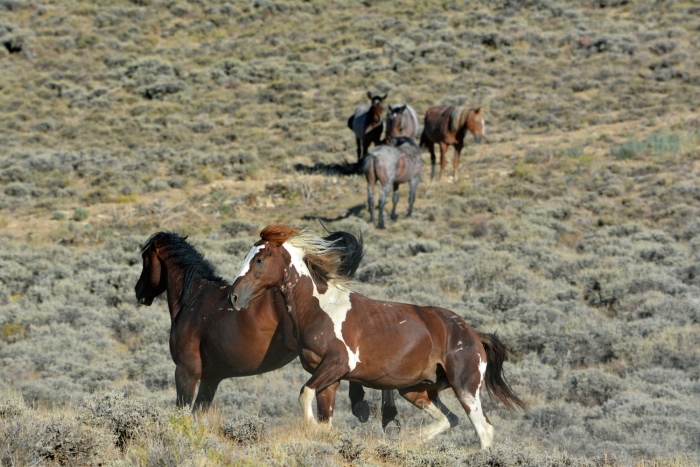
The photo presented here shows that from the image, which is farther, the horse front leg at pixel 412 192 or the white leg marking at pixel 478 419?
the horse front leg at pixel 412 192

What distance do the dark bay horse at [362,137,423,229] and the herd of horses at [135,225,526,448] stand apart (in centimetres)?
1155

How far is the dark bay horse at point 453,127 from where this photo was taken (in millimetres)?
22188

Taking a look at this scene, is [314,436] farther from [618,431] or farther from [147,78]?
[147,78]

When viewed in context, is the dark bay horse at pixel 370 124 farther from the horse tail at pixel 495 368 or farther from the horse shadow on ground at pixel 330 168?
the horse tail at pixel 495 368

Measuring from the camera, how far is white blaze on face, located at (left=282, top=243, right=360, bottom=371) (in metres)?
6.42

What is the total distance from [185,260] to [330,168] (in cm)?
1682

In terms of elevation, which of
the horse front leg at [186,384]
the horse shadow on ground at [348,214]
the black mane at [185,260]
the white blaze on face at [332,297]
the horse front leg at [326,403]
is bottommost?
the horse shadow on ground at [348,214]

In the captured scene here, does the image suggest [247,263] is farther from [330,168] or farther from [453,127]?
[330,168]

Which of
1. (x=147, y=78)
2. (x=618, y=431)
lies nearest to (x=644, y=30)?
(x=147, y=78)

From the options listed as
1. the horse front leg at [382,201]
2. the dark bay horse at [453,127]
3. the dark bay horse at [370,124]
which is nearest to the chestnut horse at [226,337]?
the horse front leg at [382,201]

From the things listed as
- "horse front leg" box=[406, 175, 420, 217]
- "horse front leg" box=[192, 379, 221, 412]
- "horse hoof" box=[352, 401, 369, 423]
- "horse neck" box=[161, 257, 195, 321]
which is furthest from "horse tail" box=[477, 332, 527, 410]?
"horse front leg" box=[406, 175, 420, 217]

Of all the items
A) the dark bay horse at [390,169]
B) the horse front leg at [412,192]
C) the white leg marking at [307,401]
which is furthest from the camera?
the horse front leg at [412,192]

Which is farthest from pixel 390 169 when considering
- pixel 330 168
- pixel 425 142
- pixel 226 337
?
pixel 226 337

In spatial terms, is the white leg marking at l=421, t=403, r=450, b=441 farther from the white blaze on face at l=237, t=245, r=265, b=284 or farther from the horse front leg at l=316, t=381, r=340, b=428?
the white blaze on face at l=237, t=245, r=265, b=284
